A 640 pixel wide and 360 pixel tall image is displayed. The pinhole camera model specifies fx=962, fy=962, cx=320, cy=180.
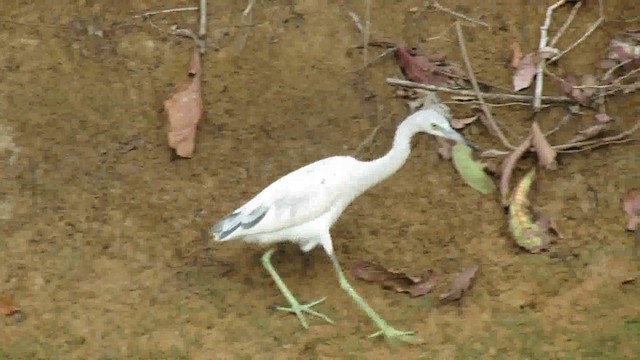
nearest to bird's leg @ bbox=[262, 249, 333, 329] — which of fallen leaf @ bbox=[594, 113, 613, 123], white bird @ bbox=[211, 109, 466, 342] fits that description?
white bird @ bbox=[211, 109, 466, 342]

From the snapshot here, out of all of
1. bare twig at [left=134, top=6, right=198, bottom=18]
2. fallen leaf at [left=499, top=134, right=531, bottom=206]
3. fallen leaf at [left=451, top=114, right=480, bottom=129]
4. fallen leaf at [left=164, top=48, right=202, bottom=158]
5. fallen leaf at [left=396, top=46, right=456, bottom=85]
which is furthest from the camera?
bare twig at [left=134, top=6, right=198, bottom=18]

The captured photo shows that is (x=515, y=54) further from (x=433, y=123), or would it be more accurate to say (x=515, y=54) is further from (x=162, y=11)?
(x=162, y=11)

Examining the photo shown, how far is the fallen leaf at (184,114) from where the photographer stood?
3.43 metres

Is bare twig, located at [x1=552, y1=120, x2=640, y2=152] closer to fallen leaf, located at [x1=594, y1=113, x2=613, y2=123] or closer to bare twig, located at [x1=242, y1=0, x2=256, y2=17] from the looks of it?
fallen leaf, located at [x1=594, y1=113, x2=613, y2=123]

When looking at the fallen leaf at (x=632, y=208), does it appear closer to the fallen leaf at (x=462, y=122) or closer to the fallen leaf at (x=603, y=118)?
the fallen leaf at (x=603, y=118)

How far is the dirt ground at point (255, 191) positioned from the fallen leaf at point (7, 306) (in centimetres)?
2

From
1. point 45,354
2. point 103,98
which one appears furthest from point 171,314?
point 103,98

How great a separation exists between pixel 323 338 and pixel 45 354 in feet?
2.65

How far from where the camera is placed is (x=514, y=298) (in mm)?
2975

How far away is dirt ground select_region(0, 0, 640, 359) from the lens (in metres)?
2.86

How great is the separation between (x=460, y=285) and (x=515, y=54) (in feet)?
3.79

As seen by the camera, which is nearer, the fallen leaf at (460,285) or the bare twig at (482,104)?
the fallen leaf at (460,285)

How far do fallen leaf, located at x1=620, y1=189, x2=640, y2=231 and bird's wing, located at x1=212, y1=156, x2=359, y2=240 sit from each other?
979 millimetres

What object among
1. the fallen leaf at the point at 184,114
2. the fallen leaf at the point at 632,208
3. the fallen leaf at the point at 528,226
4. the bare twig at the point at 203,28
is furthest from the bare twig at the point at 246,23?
the fallen leaf at the point at 632,208
